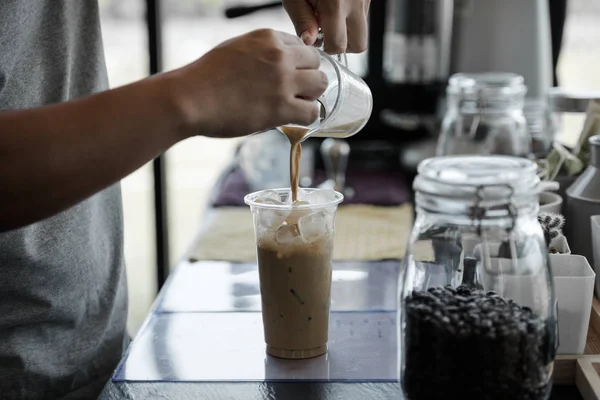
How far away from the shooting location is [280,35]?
35.5 inches

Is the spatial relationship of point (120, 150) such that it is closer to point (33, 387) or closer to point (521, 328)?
point (521, 328)

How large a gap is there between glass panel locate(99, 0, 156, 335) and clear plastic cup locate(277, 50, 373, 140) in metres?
2.85

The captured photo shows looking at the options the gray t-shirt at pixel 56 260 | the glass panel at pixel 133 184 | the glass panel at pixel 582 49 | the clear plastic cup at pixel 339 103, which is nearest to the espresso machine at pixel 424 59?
the gray t-shirt at pixel 56 260

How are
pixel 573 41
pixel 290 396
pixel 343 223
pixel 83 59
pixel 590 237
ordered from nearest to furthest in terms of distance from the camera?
pixel 290 396, pixel 590 237, pixel 83 59, pixel 343 223, pixel 573 41

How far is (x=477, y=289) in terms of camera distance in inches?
35.8

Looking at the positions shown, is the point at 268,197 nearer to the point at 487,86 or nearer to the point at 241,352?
the point at 241,352

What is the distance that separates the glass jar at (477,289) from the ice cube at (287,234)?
0.61ft

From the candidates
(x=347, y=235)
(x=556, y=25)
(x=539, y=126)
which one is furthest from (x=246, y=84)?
(x=556, y=25)

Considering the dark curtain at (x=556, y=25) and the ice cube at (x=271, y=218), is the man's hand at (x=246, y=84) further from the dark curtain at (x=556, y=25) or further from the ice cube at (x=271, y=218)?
the dark curtain at (x=556, y=25)

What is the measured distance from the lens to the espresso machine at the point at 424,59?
7.49ft

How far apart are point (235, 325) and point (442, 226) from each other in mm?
474

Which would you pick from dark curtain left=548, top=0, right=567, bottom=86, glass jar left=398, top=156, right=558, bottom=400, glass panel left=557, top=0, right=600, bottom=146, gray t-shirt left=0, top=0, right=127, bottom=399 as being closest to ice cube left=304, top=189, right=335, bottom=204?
glass jar left=398, top=156, right=558, bottom=400

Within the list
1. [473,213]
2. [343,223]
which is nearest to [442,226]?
[473,213]

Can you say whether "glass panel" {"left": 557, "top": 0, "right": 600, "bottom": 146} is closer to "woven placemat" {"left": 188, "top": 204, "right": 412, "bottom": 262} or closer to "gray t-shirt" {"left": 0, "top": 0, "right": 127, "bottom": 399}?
"woven placemat" {"left": 188, "top": 204, "right": 412, "bottom": 262}
